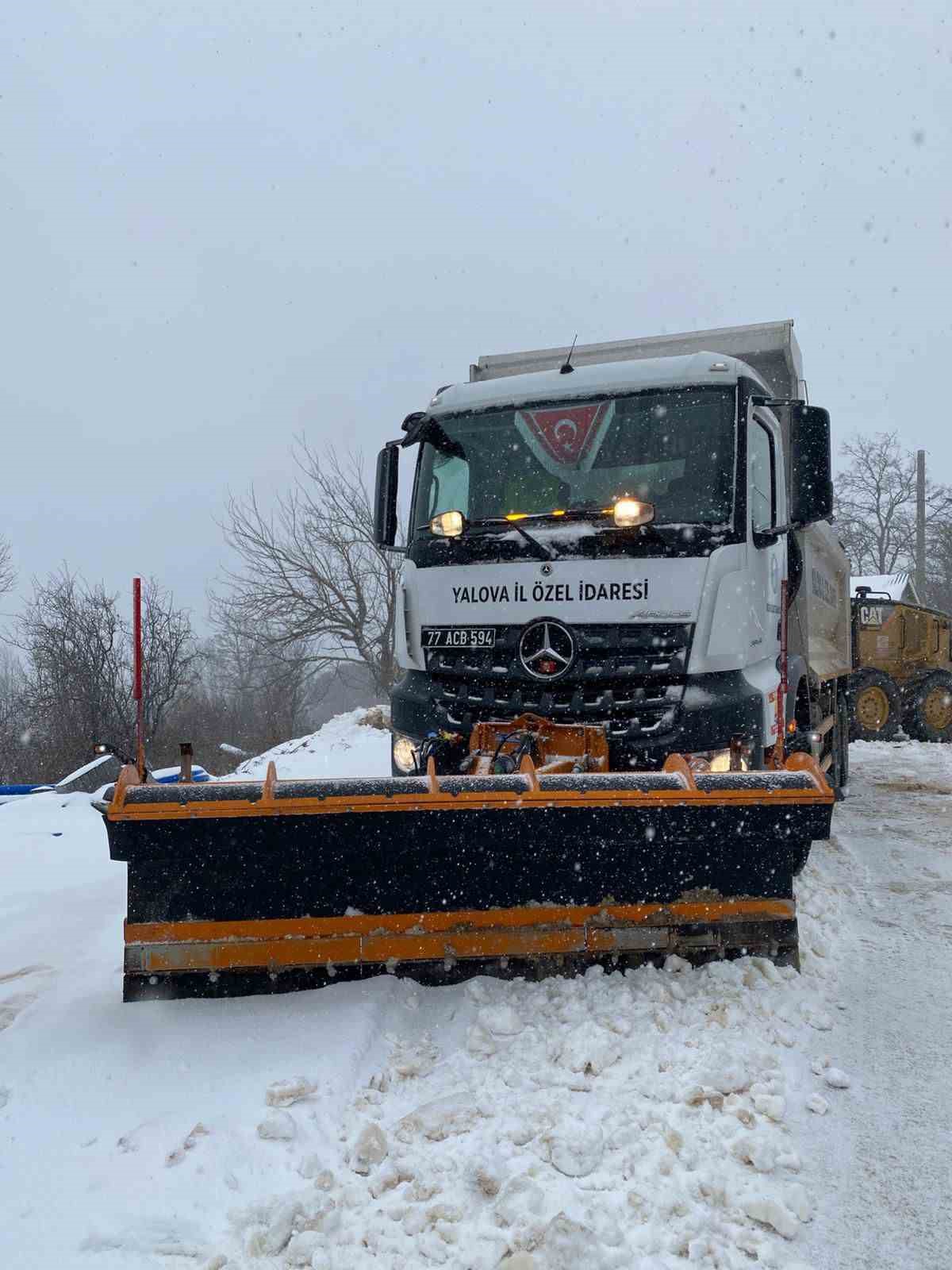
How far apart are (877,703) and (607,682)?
12541 mm

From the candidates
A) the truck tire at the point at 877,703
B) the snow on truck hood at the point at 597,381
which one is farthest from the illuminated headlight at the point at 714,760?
the truck tire at the point at 877,703

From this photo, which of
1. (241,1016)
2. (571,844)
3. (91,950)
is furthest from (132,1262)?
(91,950)

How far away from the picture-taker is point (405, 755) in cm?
482

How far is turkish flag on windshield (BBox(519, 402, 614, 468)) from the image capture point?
185 inches

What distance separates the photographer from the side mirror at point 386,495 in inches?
219

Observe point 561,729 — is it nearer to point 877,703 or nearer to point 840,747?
point 840,747

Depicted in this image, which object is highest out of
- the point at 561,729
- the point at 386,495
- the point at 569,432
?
the point at 569,432

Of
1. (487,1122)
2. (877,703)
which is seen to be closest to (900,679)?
(877,703)

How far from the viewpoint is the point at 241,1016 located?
3.22m

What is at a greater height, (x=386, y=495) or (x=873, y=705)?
(x=386, y=495)

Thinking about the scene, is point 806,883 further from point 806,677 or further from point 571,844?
point 571,844

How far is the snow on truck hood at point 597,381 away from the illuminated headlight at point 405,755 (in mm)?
1890

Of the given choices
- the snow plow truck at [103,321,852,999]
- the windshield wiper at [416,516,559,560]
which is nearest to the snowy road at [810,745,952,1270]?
the snow plow truck at [103,321,852,999]

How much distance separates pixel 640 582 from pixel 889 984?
2.02 metres
